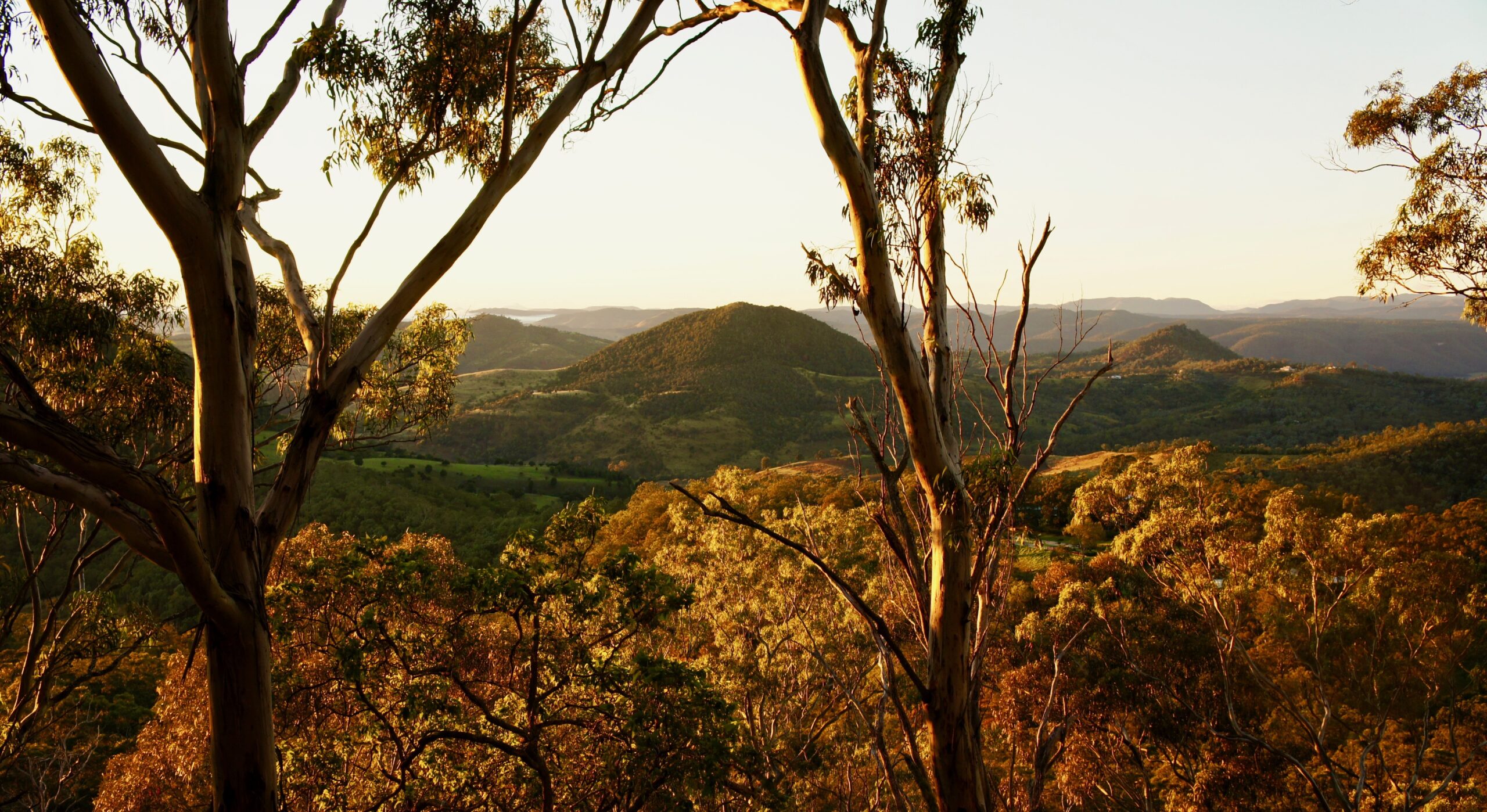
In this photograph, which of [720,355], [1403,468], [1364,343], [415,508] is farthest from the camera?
[1364,343]

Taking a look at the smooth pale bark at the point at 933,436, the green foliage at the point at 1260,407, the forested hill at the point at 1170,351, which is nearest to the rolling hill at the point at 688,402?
the green foliage at the point at 1260,407

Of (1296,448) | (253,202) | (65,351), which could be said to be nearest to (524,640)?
(253,202)

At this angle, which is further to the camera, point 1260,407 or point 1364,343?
point 1364,343

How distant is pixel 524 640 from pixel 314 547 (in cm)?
859

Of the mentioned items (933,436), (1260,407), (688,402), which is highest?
(933,436)

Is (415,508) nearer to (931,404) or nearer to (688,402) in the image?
(931,404)

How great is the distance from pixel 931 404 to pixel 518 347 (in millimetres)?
147207

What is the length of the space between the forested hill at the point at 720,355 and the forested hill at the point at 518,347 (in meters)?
38.2

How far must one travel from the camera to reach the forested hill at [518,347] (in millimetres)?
135875

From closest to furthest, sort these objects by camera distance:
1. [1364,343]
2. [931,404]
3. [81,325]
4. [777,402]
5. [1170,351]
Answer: [931,404] < [81,325] < [777,402] < [1170,351] < [1364,343]

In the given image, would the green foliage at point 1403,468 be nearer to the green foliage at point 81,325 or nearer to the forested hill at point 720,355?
the green foliage at point 81,325

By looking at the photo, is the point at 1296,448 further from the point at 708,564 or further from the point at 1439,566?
the point at 708,564

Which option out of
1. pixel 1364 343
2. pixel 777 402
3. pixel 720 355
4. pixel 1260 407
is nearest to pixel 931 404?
pixel 777 402

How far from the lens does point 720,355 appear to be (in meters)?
85.4
